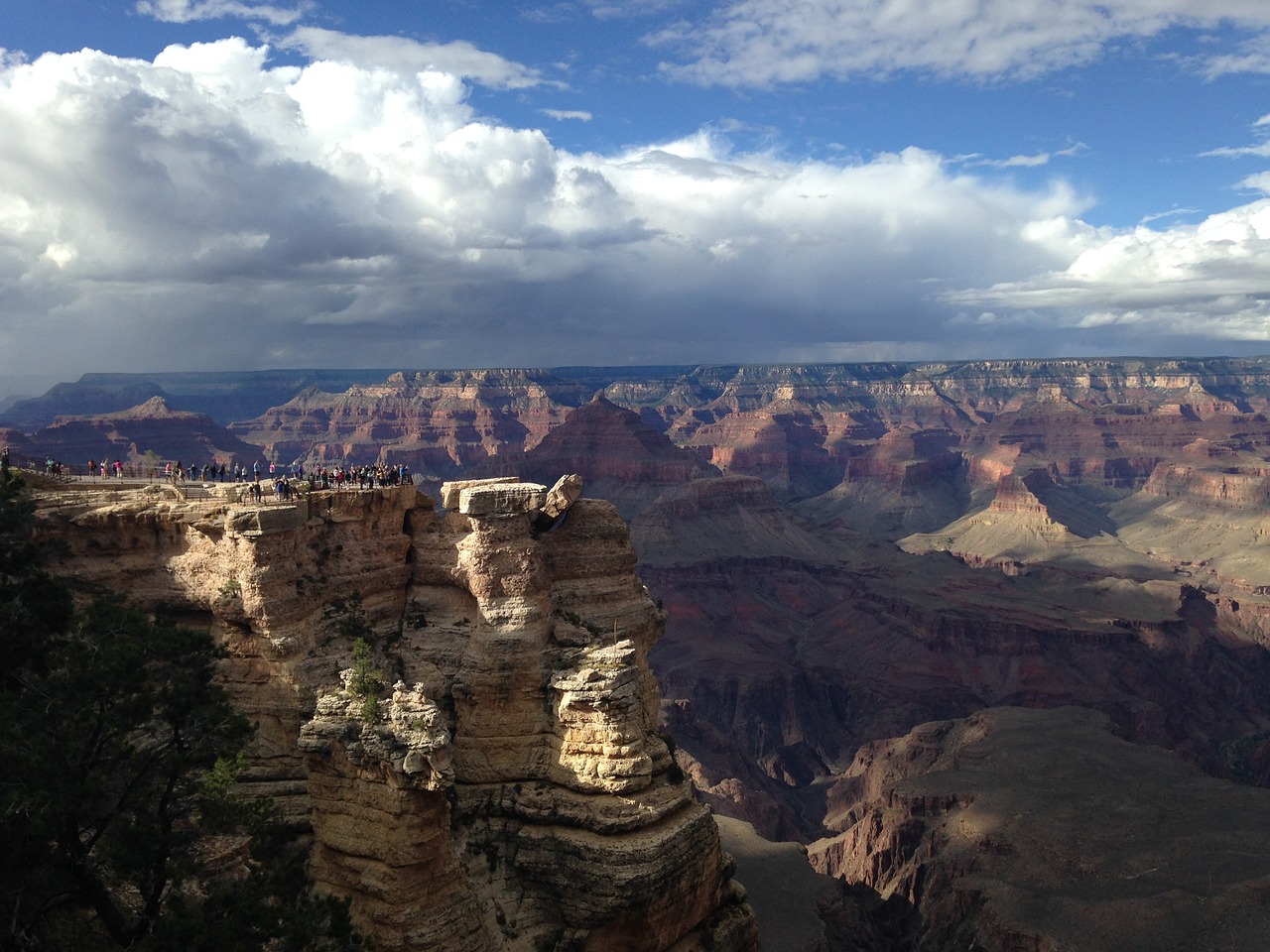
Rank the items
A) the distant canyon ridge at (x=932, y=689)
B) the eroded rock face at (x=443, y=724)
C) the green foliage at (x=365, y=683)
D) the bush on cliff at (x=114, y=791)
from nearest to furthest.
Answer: the bush on cliff at (x=114, y=791) → the eroded rock face at (x=443, y=724) → the green foliage at (x=365, y=683) → the distant canyon ridge at (x=932, y=689)

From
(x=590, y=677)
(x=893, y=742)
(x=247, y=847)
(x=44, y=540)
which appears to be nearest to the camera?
(x=247, y=847)

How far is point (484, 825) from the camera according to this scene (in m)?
31.2

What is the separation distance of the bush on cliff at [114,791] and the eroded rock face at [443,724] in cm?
301

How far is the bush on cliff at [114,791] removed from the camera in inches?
757

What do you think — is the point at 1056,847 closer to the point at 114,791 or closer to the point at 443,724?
the point at 443,724

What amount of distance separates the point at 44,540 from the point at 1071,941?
5557cm

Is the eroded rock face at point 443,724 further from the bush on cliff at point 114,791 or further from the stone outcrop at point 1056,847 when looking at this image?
the stone outcrop at point 1056,847

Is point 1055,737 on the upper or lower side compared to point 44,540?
lower

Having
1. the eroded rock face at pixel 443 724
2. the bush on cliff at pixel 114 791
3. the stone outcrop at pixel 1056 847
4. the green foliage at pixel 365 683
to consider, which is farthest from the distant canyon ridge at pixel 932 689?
the bush on cliff at pixel 114 791

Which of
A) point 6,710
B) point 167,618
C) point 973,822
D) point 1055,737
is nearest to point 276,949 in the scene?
point 6,710

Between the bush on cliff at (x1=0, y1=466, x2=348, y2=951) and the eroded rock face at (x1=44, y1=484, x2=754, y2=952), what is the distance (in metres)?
3.01

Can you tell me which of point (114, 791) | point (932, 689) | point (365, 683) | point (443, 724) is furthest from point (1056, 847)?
point (114, 791)

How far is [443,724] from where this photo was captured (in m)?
28.1

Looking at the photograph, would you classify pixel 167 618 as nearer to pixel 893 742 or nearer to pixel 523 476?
pixel 893 742
